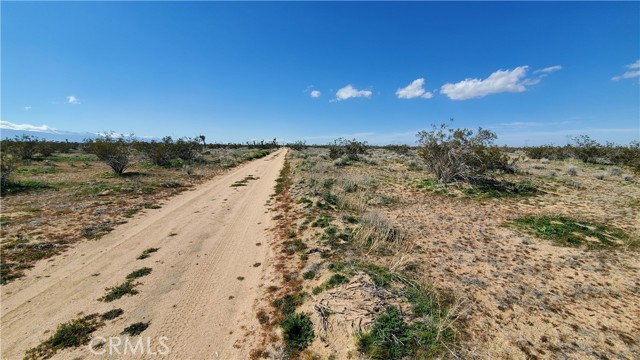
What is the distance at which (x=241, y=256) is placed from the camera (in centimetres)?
831

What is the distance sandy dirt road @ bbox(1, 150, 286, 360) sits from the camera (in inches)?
196

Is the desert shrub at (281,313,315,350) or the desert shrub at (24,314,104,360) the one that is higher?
the desert shrub at (281,313,315,350)

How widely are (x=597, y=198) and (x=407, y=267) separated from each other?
44.9 ft

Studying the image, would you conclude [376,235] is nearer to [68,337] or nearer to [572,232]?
[572,232]

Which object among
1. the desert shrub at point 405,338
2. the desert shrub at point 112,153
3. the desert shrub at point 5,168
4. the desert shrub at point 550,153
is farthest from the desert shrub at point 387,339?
the desert shrub at point 550,153

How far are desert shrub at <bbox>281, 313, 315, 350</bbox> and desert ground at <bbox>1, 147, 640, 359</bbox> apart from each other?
2 cm

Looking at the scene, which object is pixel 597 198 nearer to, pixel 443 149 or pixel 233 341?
pixel 443 149

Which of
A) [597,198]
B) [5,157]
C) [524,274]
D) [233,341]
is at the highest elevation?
[5,157]

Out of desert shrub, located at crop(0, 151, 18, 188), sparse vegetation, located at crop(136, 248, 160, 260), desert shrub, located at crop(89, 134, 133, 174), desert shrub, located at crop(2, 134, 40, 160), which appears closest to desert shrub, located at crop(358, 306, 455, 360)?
sparse vegetation, located at crop(136, 248, 160, 260)

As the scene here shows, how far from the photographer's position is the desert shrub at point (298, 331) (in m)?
4.85

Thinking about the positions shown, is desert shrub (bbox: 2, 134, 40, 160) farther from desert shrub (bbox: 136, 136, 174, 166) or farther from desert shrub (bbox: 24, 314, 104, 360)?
desert shrub (bbox: 24, 314, 104, 360)

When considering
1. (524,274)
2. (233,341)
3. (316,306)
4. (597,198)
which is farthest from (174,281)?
(597,198)

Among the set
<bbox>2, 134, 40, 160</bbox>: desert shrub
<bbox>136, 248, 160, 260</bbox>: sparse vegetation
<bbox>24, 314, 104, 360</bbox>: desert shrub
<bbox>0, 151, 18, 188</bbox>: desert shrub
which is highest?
<bbox>2, 134, 40, 160</bbox>: desert shrub

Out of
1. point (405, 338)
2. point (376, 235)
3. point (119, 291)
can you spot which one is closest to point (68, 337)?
point (119, 291)
